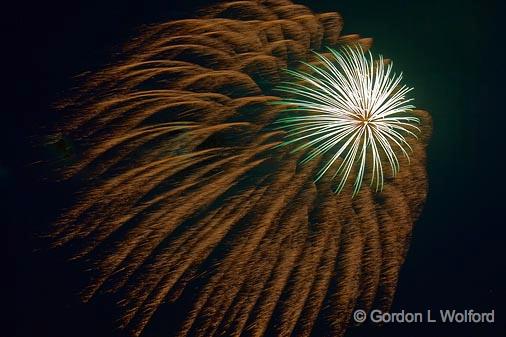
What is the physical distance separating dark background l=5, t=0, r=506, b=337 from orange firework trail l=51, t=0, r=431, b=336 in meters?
0.07

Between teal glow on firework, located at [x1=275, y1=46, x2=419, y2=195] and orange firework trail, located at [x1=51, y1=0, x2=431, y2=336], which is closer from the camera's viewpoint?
orange firework trail, located at [x1=51, y1=0, x2=431, y2=336]

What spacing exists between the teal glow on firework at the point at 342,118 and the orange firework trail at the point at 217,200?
0.04 m

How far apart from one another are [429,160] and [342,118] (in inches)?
16.6

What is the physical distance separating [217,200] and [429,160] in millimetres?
828

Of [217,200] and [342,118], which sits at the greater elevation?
[342,118]

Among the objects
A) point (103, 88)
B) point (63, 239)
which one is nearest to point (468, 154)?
Result: point (103, 88)

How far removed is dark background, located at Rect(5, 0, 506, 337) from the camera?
1660 mm

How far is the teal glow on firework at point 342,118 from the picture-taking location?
5.90ft

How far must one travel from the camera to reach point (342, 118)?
1791mm

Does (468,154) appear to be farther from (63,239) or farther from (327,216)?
(63,239)

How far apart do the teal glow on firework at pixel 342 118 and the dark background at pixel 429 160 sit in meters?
0.21

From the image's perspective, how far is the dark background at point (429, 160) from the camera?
166 cm

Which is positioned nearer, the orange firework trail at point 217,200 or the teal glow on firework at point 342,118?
the orange firework trail at point 217,200

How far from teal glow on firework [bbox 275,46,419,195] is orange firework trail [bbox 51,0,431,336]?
0.12ft
